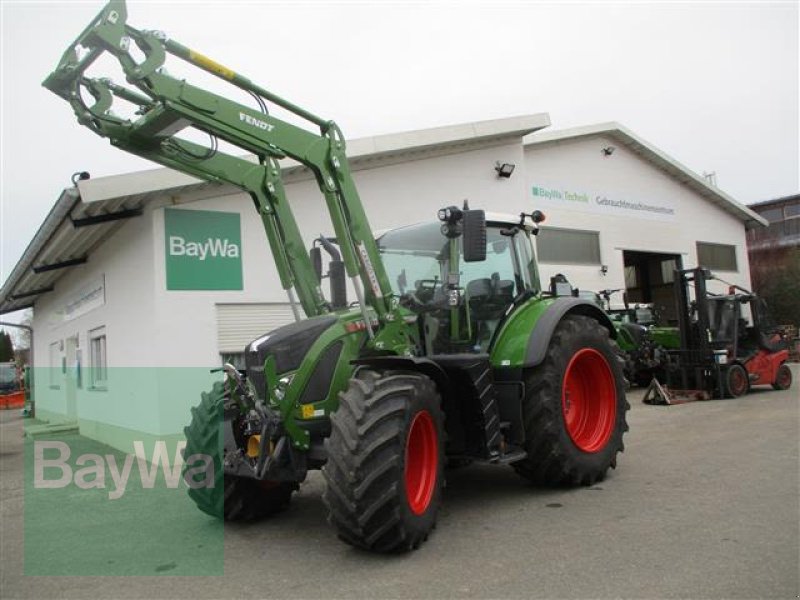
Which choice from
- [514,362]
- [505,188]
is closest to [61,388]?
[505,188]

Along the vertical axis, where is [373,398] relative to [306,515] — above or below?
above

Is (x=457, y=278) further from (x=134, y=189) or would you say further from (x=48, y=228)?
(x=48, y=228)

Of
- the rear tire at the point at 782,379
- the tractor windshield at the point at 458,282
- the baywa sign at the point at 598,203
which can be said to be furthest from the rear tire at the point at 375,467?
the baywa sign at the point at 598,203

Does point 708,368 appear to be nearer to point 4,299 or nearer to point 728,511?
point 728,511

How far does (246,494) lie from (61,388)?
536 inches

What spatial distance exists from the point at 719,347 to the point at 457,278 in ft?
30.3

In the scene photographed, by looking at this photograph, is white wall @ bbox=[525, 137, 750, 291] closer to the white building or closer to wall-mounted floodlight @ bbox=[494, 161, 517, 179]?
the white building

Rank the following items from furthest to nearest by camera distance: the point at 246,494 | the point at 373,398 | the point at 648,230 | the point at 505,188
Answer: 1. the point at 648,230
2. the point at 505,188
3. the point at 246,494
4. the point at 373,398

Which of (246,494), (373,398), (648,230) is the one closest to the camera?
(373,398)

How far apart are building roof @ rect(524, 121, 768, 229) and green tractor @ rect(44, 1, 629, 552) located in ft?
35.2

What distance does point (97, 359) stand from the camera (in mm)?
12648

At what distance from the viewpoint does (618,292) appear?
17812 mm

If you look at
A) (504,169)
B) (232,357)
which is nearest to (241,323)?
(232,357)

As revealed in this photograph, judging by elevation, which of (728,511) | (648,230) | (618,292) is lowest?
(728,511)
